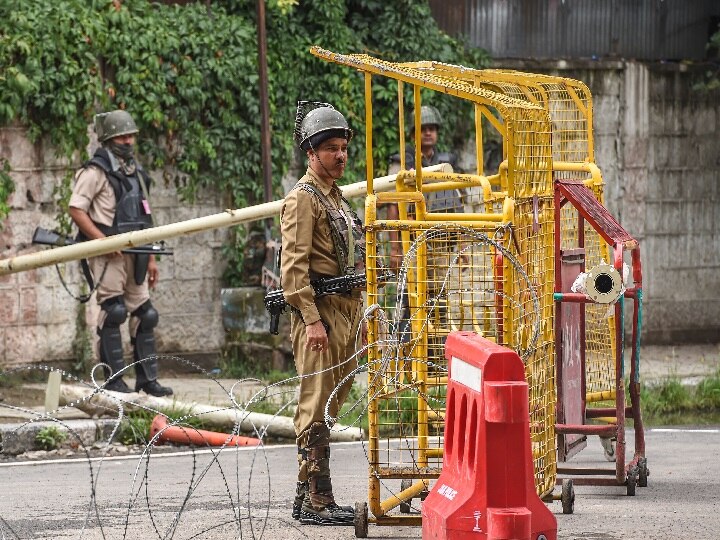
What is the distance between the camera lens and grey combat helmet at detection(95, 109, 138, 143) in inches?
521

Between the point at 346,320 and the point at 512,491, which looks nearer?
the point at 512,491

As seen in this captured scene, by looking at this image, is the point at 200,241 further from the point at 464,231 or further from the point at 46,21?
the point at 464,231

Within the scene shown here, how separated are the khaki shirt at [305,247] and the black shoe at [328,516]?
1.00 m

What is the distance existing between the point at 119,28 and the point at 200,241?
2150 millimetres

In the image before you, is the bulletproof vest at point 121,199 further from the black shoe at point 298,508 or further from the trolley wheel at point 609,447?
the black shoe at point 298,508

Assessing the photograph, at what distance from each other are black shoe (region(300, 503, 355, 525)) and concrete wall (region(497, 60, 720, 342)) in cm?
934

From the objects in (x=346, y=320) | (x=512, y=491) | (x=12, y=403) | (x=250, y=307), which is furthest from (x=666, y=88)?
(x=512, y=491)

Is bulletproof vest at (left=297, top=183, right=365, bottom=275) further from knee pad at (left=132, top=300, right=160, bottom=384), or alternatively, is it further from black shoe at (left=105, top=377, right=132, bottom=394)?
knee pad at (left=132, top=300, right=160, bottom=384)

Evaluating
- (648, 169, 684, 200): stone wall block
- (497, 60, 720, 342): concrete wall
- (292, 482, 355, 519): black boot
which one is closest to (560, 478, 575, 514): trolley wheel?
(292, 482, 355, 519): black boot

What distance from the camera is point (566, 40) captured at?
17359 mm

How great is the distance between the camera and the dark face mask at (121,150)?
13.4 metres

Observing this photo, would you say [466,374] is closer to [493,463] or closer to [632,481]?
[493,463]

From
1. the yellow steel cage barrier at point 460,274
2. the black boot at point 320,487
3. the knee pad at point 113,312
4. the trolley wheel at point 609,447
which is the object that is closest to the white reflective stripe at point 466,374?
the yellow steel cage barrier at point 460,274

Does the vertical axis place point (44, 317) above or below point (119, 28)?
below
